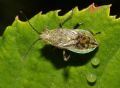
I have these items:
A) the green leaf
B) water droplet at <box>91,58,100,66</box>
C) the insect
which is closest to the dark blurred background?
the insect

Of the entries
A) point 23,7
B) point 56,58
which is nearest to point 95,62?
point 56,58

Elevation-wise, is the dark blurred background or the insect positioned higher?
the insect

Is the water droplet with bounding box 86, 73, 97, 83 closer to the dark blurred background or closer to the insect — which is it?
the insect

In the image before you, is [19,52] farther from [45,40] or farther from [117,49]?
[117,49]

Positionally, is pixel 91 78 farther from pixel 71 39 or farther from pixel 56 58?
pixel 71 39

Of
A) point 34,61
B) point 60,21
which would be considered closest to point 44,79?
point 34,61

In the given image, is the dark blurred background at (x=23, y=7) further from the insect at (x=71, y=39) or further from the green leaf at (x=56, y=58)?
the green leaf at (x=56, y=58)

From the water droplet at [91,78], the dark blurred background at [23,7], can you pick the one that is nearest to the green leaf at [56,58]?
the water droplet at [91,78]
